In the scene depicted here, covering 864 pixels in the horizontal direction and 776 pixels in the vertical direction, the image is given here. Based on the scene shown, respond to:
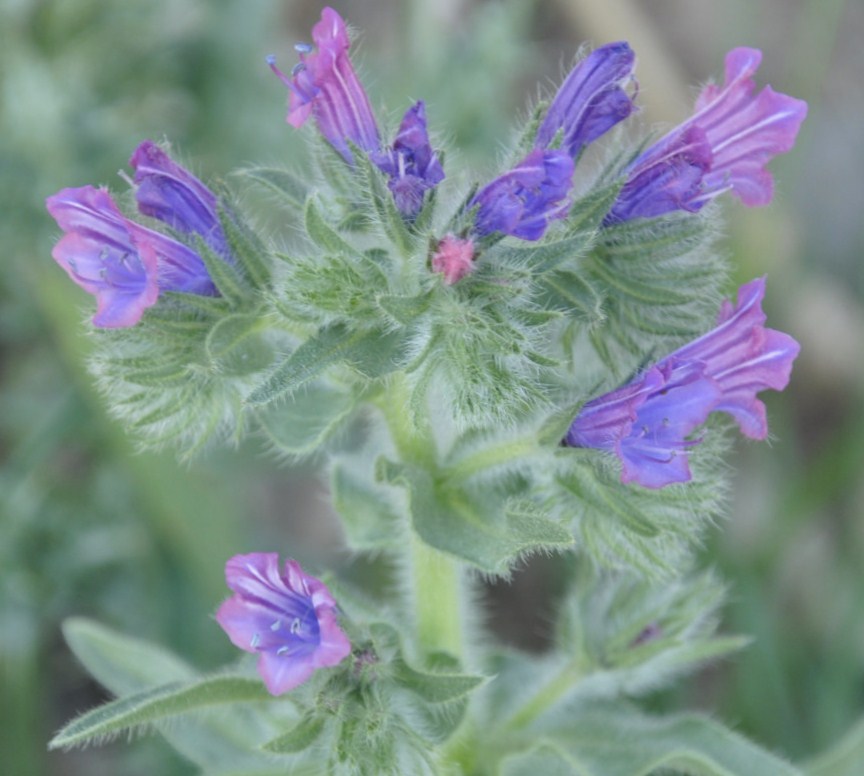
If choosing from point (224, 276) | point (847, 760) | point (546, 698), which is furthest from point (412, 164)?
point (847, 760)

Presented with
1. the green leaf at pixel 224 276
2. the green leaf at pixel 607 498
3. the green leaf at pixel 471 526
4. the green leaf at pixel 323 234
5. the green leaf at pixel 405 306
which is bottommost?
the green leaf at pixel 607 498

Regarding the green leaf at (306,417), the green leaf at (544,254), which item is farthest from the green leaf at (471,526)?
the green leaf at (544,254)

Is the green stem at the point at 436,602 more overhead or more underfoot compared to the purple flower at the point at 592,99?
more underfoot

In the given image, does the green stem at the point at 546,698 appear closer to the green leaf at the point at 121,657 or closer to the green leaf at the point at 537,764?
the green leaf at the point at 537,764

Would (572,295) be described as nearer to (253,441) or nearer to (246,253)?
(246,253)

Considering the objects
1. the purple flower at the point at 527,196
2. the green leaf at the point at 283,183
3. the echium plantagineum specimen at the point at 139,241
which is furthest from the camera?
the green leaf at the point at 283,183

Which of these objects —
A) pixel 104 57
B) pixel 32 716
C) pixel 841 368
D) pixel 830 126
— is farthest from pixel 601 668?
pixel 830 126
